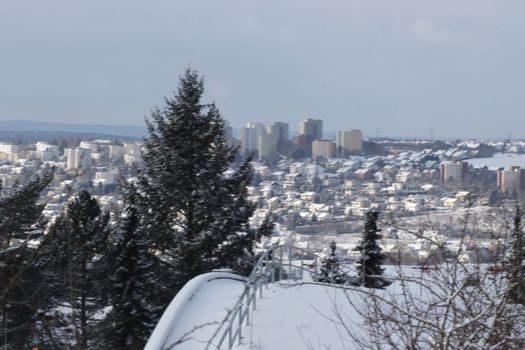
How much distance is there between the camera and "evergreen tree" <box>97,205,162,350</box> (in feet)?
74.3

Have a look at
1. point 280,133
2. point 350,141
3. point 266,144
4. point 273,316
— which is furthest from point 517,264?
point 280,133

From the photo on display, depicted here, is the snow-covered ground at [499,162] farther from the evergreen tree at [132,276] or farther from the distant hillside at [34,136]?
the distant hillside at [34,136]

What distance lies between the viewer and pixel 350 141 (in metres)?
100

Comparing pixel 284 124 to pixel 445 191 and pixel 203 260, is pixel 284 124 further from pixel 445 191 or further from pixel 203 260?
pixel 445 191

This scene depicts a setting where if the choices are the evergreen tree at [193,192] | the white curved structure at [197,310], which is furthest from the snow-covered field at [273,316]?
the evergreen tree at [193,192]

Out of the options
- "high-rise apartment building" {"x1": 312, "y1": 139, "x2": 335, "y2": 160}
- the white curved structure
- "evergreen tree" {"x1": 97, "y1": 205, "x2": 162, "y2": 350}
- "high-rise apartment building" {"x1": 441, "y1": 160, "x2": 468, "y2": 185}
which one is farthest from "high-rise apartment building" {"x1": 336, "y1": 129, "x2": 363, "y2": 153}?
the white curved structure

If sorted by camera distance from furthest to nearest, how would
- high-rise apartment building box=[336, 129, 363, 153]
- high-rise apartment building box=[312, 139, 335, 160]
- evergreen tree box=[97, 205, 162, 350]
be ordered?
high-rise apartment building box=[336, 129, 363, 153], high-rise apartment building box=[312, 139, 335, 160], evergreen tree box=[97, 205, 162, 350]

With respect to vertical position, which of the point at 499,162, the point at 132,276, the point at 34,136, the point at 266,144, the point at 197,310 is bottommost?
the point at 132,276

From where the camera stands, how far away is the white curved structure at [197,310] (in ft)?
37.7

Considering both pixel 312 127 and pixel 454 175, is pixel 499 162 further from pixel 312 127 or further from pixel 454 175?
pixel 312 127

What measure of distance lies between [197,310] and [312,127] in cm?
9137

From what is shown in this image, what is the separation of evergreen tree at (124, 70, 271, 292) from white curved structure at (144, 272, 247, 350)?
809cm

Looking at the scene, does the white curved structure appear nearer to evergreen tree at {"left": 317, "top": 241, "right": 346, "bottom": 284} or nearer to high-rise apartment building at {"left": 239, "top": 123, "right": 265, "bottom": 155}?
evergreen tree at {"left": 317, "top": 241, "right": 346, "bottom": 284}

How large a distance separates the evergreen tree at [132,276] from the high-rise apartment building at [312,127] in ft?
258
